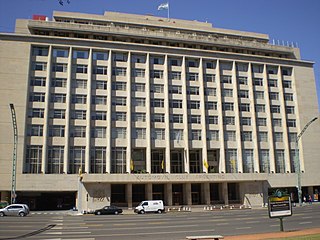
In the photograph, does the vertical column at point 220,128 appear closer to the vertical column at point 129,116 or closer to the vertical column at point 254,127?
the vertical column at point 254,127

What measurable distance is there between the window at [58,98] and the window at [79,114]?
2.90m

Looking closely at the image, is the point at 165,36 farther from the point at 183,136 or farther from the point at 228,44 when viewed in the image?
the point at 183,136

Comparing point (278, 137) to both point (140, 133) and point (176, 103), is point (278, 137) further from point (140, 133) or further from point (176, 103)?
point (140, 133)

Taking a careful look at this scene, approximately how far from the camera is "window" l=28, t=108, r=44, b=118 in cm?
5747

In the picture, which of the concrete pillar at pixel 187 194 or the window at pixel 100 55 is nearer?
the concrete pillar at pixel 187 194

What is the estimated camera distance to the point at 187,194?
60.1m

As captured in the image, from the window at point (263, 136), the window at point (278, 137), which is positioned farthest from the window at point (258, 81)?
the window at point (278, 137)

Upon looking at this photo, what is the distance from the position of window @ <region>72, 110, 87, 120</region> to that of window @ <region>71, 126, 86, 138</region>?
1.84 m

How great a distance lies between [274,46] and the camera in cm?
7544

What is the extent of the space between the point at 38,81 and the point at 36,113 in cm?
596

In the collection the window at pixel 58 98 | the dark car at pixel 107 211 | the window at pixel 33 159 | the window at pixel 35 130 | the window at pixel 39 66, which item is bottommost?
the dark car at pixel 107 211

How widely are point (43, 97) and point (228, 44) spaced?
39.7 m

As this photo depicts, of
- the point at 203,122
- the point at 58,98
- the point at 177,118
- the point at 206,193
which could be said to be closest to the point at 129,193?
the point at 206,193

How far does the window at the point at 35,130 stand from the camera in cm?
5688
